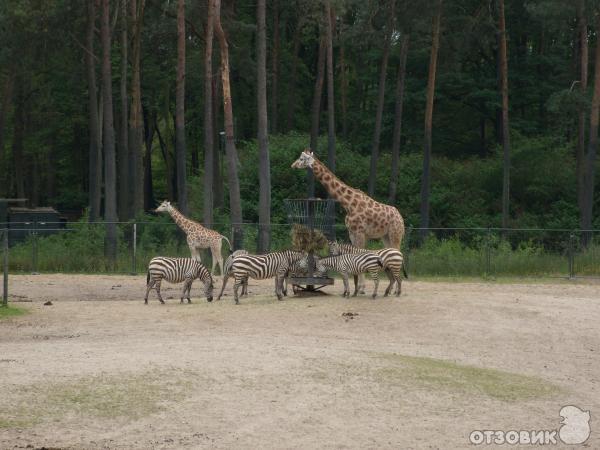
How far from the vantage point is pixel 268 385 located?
14953 millimetres

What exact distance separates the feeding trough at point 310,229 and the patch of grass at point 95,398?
33.4 feet

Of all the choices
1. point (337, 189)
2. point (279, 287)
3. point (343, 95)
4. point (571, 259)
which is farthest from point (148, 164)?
point (279, 287)

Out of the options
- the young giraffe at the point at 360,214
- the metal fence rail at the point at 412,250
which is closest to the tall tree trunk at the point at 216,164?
the metal fence rail at the point at 412,250

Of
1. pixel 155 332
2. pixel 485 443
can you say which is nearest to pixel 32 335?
pixel 155 332

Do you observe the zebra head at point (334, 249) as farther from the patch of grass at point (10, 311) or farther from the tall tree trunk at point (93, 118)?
the tall tree trunk at point (93, 118)

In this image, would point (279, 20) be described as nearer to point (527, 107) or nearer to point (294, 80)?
point (294, 80)

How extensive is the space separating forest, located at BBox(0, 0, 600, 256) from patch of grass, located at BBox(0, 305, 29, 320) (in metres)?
11.0

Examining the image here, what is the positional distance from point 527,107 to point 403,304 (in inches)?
1573

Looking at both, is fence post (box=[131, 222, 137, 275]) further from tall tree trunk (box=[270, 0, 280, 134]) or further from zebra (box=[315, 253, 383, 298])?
tall tree trunk (box=[270, 0, 280, 134])

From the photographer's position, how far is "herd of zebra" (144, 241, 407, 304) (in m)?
24.5

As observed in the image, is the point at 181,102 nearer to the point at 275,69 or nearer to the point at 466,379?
the point at 275,69

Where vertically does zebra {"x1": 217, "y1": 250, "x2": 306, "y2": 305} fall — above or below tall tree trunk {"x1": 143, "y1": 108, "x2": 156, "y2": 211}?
below

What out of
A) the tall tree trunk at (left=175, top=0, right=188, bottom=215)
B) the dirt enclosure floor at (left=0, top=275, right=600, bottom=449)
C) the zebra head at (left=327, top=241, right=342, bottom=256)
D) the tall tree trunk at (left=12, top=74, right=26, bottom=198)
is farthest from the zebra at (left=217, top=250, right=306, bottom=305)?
the tall tree trunk at (left=12, top=74, right=26, bottom=198)

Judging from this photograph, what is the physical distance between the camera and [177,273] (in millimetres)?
25672
